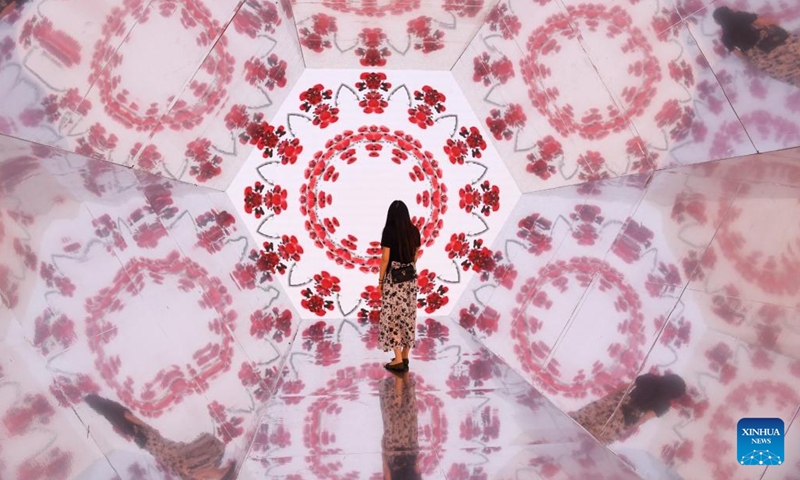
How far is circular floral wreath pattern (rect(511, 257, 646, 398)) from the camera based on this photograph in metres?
3.35

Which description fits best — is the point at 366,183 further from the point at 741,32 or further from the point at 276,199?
the point at 741,32

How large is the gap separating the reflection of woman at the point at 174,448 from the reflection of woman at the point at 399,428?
552 mm

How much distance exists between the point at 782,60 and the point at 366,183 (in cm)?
247

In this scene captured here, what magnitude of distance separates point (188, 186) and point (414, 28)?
62.1 inches

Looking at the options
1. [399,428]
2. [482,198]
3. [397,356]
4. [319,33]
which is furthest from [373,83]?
[399,428]

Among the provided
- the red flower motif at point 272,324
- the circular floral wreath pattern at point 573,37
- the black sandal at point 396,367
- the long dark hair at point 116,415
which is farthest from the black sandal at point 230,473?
the circular floral wreath pattern at point 573,37

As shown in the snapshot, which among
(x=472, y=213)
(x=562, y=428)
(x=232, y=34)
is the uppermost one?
(x=232, y=34)

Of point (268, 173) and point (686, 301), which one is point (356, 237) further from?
point (686, 301)

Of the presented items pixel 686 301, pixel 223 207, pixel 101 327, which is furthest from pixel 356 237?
pixel 686 301

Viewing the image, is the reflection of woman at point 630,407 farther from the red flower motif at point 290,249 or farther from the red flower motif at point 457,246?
the red flower motif at point 290,249

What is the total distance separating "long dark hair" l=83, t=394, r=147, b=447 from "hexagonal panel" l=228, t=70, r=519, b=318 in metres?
1.82

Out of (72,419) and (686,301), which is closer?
(72,419)

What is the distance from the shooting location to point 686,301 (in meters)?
3.23

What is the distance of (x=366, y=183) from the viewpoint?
185 inches
